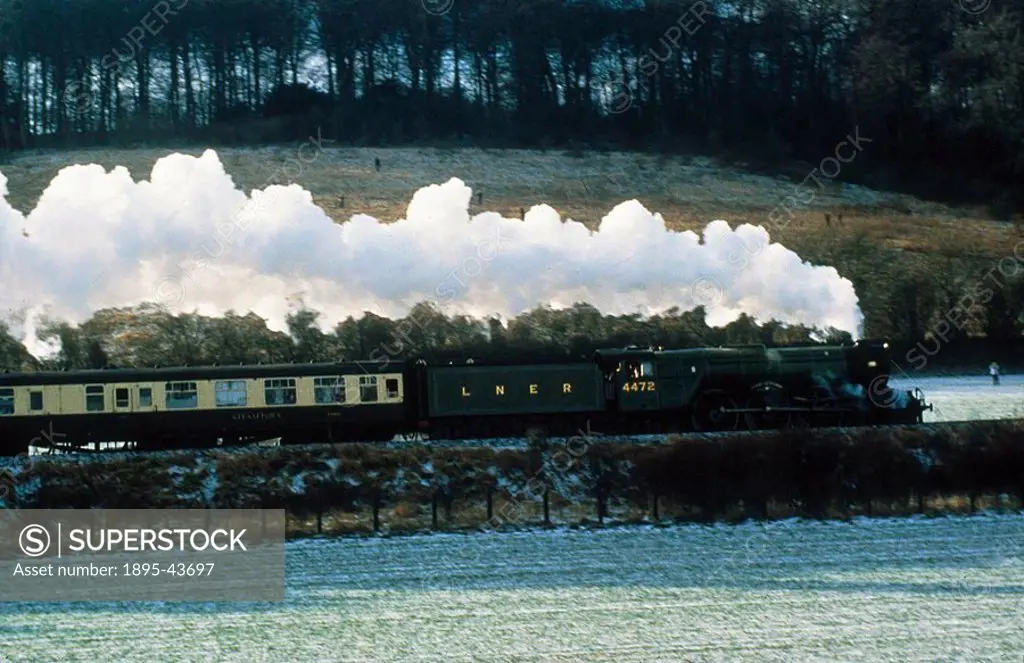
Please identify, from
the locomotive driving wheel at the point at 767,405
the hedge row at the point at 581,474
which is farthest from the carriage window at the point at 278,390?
the locomotive driving wheel at the point at 767,405

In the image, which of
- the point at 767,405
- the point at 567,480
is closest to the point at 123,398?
the point at 567,480

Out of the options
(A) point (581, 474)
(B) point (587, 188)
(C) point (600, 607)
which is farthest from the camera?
(B) point (587, 188)

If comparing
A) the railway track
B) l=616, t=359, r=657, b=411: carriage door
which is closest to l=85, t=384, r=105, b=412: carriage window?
the railway track

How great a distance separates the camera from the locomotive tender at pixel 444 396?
34.2 m

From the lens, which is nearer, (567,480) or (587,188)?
(567,480)

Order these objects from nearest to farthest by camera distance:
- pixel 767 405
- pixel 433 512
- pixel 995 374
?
pixel 433 512 < pixel 767 405 < pixel 995 374

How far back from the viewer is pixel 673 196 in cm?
6988

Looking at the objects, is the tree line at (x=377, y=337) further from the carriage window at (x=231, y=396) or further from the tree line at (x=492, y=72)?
the tree line at (x=492, y=72)

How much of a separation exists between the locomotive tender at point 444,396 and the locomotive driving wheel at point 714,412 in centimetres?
3

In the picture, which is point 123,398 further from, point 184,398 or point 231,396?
point 231,396

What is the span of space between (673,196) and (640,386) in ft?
122

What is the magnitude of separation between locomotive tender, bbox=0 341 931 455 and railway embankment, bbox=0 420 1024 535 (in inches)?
103

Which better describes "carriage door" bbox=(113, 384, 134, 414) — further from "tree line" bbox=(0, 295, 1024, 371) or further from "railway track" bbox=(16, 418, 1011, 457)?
"tree line" bbox=(0, 295, 1024, 371)

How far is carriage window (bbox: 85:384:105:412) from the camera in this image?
3422 cm
